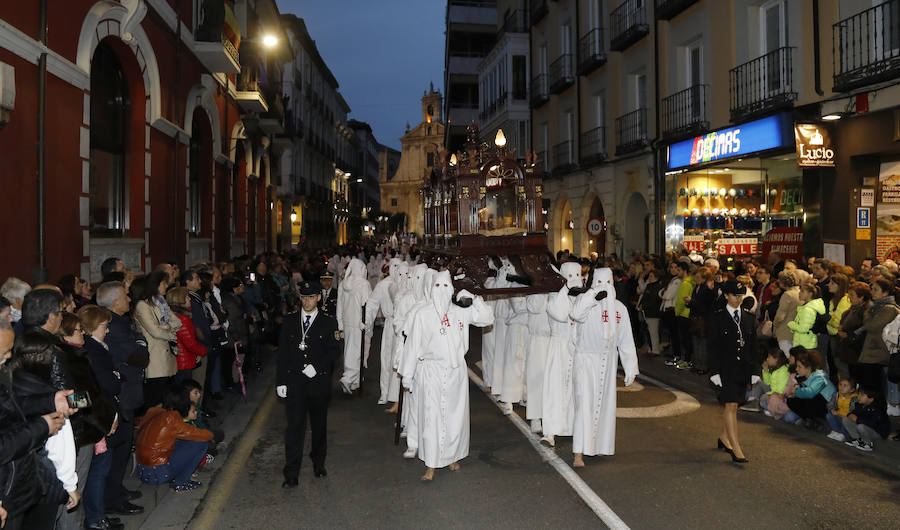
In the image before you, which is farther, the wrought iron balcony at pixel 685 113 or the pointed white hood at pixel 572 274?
the wrought iron balcony at pixel 685 113

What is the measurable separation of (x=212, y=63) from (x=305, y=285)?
12101mm

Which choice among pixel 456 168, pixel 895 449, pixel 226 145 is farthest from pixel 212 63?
pixel 895 449

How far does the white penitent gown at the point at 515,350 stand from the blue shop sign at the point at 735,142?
25.6 feet

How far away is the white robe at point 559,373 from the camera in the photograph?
25.8ft

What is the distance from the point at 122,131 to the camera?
501 inches

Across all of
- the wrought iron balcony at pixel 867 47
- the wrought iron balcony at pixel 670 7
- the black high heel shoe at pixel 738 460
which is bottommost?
the black high heel shoe at pixel 738 460

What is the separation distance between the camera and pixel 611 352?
24.7 ft

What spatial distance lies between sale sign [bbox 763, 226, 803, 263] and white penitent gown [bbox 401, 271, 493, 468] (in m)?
9.59

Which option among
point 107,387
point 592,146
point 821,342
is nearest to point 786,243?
point 821,342

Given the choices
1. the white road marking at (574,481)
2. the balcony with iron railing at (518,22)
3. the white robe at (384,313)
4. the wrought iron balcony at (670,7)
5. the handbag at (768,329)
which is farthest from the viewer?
the balcony with iron railing at (518,22)

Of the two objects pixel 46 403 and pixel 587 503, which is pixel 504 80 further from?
pixel 46 403

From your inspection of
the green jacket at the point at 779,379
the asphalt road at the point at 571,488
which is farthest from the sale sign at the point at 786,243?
the asphalt road at the point at 571,488

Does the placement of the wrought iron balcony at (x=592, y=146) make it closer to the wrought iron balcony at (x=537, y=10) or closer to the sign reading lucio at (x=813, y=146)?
the wrought iron balcony at (x=537, y=10)

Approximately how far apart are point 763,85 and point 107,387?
1450 cm
